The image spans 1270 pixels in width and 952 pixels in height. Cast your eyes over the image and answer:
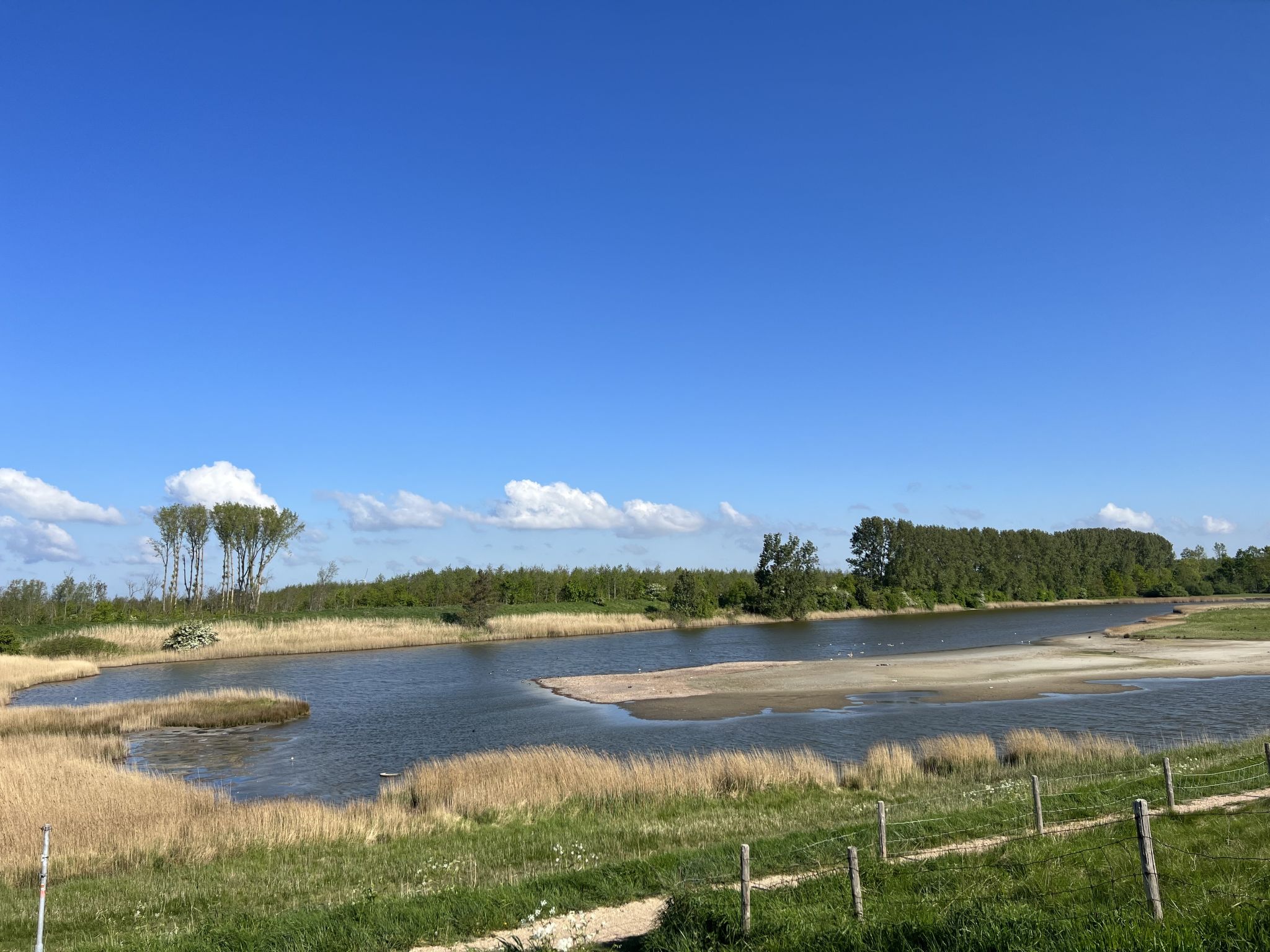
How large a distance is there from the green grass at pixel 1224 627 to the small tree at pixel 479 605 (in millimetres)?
63867

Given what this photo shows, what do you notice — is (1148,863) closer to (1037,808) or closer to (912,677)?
(1037,808)

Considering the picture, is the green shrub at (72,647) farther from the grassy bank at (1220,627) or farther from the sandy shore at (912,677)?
the grassy bank at (1220,627)

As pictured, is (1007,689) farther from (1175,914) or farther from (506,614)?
(506,614)

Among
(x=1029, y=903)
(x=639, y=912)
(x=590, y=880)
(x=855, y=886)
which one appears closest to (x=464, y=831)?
(x=590, y=880)

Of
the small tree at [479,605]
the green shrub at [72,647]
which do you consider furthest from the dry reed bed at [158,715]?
the small tree at [479,605]

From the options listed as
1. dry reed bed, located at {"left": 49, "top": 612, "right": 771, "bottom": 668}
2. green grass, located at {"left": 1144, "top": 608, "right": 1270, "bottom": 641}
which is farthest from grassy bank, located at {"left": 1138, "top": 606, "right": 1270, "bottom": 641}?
dry reed bed, located at {"left": 49, "top": 612, "right": 771, "bottom": 668}

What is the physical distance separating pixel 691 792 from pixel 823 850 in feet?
25.3

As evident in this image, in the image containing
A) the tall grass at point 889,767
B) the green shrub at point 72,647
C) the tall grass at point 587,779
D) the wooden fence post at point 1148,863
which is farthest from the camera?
the green shrub at point 72,647

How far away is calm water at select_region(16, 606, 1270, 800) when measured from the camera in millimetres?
29406

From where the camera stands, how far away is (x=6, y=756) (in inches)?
1008

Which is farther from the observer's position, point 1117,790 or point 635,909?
point 1117,790

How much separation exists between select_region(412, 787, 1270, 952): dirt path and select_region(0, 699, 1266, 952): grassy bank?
40cm

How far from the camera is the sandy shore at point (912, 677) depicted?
1618 inches

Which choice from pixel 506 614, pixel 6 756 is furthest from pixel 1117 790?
pixel 506 614
